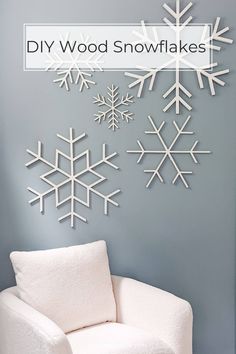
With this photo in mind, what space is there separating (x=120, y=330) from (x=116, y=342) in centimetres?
17

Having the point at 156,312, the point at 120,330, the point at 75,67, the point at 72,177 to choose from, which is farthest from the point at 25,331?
the point at 75,67

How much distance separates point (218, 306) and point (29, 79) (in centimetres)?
165

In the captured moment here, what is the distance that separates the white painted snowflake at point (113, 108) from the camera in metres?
2.67

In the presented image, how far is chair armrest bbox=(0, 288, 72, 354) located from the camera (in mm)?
1868

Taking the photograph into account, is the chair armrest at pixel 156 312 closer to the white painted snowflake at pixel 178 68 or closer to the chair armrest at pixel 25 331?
the chair armrest at pixel 25 331

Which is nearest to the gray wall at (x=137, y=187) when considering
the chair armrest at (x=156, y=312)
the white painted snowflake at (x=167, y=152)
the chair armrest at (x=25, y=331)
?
the white painted snowflake at (x=167, y=152)

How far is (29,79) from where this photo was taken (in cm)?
265

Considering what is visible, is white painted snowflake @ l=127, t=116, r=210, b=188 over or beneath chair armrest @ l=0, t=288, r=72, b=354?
over

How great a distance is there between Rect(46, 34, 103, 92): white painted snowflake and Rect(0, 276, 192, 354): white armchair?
1.14 meters

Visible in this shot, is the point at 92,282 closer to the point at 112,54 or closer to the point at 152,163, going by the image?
the point at 152,163

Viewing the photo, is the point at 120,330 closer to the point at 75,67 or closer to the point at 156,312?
the point at 156,312

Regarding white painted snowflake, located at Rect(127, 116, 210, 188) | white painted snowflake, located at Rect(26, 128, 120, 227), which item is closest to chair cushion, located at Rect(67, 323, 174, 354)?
white painted snowflake, located at Rect(26, 128, 120, 227)

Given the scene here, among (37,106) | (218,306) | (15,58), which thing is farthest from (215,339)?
(15,58)

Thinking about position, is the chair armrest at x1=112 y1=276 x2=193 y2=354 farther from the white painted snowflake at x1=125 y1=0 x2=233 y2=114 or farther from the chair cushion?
the white painted snowflake at x1=125 y1=0 x2=233 y2=114
